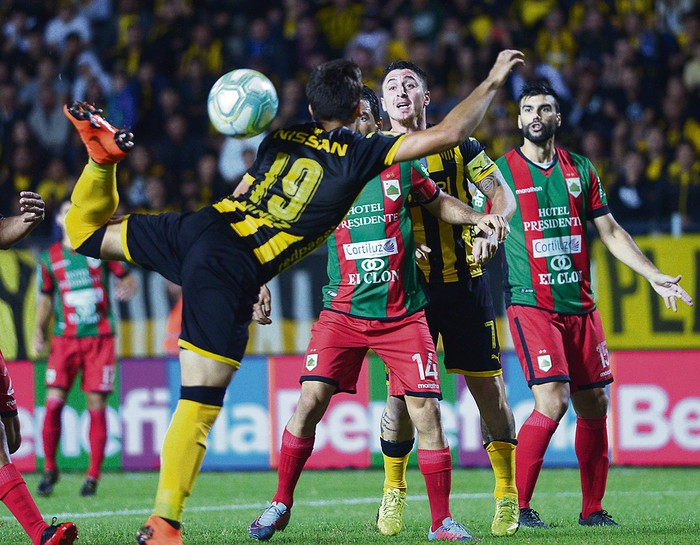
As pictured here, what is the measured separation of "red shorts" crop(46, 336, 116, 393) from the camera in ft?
33.4

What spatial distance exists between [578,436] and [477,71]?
8.44m

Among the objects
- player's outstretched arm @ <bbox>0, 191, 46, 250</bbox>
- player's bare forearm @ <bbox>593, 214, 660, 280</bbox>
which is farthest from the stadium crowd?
player's outstretched arm @ <bbox>0, 191, 46, 250</bbox>

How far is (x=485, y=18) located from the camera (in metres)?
15.6

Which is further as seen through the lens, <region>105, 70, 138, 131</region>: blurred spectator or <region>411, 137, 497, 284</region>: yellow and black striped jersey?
<region>105, 70, 138, 131</region>: blurred spectator

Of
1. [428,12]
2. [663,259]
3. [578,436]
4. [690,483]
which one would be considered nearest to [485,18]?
[428,12]

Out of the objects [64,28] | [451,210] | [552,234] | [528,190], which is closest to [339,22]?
[64,28]

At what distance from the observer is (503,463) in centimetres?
666

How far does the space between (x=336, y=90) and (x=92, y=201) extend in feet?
4.07

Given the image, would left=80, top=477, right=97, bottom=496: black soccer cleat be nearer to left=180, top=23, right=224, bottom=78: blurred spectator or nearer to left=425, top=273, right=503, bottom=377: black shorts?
left=425, top=273, right=503, bottom=377: black shorts

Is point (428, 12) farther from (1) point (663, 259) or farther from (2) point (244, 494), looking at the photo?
(2) point (244, 494)

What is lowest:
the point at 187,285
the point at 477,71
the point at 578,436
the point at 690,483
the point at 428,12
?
the point at 690,483

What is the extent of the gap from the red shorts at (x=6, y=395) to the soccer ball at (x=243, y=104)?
172cm

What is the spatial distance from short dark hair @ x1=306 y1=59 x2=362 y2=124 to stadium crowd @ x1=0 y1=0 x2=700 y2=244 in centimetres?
764

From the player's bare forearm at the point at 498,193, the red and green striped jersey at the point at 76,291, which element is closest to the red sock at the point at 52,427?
the red and green striped jersey at the point at 76,291
